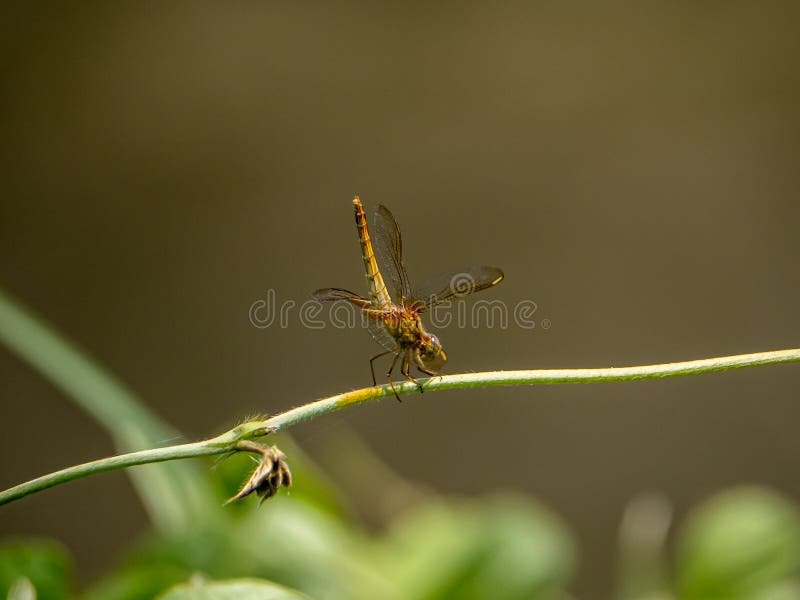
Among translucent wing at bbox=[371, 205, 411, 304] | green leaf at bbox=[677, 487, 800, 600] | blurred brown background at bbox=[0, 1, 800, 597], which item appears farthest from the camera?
blurred brown background at bbox=[0, 1, 800, 597]

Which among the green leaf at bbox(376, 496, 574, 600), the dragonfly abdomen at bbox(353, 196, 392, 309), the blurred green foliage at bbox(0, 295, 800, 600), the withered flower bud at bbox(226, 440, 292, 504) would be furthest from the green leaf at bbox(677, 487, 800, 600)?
the withered flower bud at bbox(226, 440, 292, 504)

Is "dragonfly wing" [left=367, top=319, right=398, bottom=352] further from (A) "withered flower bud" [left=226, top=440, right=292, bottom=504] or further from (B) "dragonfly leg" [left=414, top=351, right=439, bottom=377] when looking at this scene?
(A) "withered flower bud" [left=226, top=440, right=292, bottom=504]

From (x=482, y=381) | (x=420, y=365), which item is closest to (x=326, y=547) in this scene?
(x=420, y=365)

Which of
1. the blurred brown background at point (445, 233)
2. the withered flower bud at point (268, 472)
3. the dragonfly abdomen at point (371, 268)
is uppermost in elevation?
the blurred brown background at point (445, 233)

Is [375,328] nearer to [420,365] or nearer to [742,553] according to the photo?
[420,365]

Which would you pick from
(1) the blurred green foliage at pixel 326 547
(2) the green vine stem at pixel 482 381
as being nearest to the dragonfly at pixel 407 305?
(1) the blurred green foliage at pixel 326 547

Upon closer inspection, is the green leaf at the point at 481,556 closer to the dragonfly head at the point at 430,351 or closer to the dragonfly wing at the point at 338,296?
the dragonfly head at the point at 430,351

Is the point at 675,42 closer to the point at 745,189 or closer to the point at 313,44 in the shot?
the point at 745,189
